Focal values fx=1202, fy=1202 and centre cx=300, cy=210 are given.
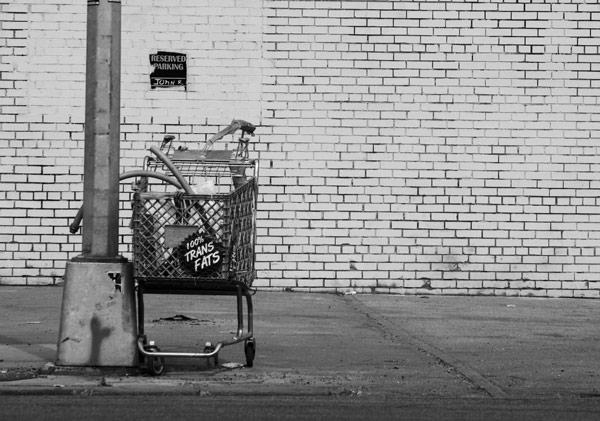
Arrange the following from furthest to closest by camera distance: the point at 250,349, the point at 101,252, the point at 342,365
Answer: the point at 342,365, the point at 250,349, the point at 101,252

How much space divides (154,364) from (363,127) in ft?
22.4

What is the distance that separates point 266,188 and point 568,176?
140 inches

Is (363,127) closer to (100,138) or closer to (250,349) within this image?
(250,349)

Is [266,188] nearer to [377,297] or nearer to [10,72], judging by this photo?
[377,297]

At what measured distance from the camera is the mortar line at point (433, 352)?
7477mm

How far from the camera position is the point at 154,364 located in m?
7.71

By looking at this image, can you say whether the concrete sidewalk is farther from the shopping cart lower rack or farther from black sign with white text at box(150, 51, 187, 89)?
black sign with white text at box(150, 51, 187, 89)

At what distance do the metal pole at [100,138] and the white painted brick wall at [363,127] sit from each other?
19.6 feet

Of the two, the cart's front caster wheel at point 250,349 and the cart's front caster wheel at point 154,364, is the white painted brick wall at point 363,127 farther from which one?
the cart's front caster wheel at point 154,364

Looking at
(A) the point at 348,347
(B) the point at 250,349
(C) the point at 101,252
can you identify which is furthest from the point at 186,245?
(A) the point at 348,347

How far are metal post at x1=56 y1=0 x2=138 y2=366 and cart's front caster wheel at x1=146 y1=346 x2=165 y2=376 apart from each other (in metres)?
0.12

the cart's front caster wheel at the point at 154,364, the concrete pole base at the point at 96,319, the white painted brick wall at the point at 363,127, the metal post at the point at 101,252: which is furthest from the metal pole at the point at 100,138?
the white painted brick wall at the point at 363,127

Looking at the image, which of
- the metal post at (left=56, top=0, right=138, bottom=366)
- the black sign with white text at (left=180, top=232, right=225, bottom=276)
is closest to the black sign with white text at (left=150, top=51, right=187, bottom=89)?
the metal post at (left=56, top=0, right=138, bottom=366)

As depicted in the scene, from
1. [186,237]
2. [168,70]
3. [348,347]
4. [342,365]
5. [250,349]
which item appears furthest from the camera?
[168,70]
